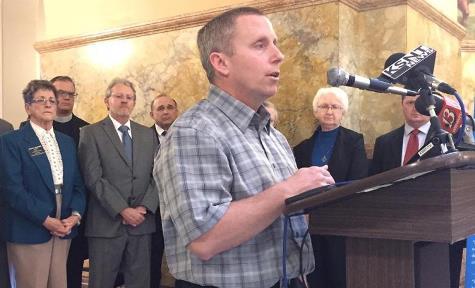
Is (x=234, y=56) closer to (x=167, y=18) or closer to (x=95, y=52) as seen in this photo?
(x=167, y=18)

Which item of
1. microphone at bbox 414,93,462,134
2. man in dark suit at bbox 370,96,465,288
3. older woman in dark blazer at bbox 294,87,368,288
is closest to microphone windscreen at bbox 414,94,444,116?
microphone at bbox 414,93,462,134

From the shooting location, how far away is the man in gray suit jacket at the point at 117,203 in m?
3.42

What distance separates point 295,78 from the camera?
4195 mm

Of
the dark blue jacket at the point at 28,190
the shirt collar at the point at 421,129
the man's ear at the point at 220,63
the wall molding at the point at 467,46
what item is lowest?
the dark blue jacket at the point at 28,190

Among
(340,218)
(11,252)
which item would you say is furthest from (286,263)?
(11,252)

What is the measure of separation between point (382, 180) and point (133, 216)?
8.63 feet

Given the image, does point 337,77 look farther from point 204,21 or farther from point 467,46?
point 467,46

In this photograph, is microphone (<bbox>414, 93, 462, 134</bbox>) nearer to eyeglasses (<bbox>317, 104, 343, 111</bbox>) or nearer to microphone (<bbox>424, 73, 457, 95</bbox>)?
microphone (<bbox>424, 73, 457, 95</bbox>)

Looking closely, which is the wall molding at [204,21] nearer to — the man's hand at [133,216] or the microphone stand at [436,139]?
the man's hand at [133,216]

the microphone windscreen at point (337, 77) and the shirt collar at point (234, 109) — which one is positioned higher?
the microphone windscreen at point (337, 77)

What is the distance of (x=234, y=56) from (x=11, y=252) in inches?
96.4

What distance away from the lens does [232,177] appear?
132 centimetres

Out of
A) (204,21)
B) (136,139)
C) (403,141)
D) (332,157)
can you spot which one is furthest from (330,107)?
(204,21)

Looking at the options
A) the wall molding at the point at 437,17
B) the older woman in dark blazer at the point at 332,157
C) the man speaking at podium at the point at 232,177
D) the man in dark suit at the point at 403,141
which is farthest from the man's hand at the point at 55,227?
the wall molding at the point at 437,17
